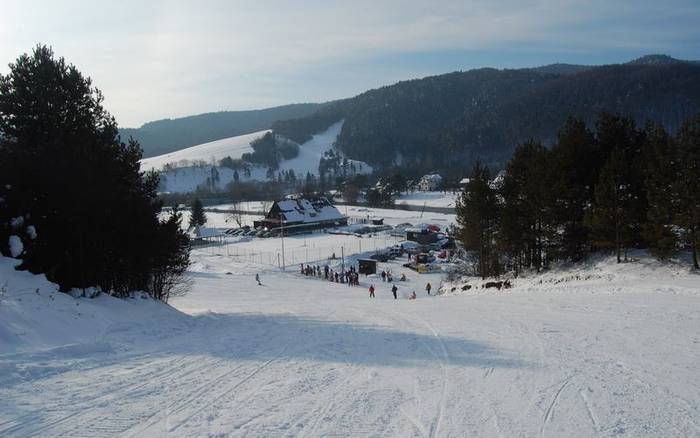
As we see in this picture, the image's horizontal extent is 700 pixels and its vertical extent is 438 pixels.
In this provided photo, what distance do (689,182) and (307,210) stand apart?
70.1 metres

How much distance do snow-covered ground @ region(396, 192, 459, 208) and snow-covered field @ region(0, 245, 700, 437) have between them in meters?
99.2

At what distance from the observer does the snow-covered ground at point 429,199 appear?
116 meters

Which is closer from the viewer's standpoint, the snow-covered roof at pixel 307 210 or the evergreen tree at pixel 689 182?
the evergreen tree at pixel 689 182

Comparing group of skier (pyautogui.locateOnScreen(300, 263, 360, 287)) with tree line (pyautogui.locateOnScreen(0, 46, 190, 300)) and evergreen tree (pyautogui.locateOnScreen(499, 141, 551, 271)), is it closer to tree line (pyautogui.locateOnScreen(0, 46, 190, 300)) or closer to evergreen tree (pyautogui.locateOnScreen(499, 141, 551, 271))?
evergreen tree (pyautogui.locateOnScreen(499, 141, 551, 271))

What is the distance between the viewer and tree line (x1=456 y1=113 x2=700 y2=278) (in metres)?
19.3

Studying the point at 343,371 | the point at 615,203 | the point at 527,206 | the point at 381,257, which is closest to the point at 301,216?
the point at 381,257

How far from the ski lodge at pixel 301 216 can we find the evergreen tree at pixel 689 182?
62816 millimetres

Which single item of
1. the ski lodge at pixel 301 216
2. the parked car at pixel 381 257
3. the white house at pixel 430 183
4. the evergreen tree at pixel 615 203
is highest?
the white house at pixel 430 183

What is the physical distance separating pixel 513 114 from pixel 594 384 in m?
203

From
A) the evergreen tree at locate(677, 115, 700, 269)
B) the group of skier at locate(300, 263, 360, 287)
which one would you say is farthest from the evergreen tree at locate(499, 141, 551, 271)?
the group of skier at locate(300, 263, 360, 287)

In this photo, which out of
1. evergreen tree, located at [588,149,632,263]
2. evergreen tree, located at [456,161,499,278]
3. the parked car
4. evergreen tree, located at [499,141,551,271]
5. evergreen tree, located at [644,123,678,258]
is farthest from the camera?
the parked car

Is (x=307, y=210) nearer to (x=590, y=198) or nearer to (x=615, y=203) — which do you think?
(x=590, y=198)

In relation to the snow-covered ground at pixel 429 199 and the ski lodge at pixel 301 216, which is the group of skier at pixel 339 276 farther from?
the snow-covered ground at pixel 429 199

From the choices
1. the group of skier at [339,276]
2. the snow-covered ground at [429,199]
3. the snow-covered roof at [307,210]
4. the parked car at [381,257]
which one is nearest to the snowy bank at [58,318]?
the group of skier at [339,276]
